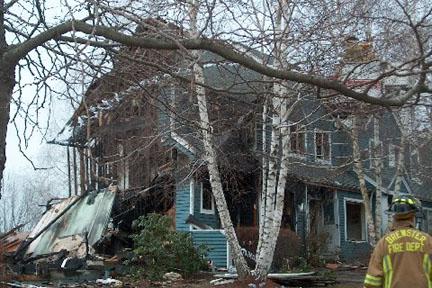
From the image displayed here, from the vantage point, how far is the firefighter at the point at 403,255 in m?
4.67

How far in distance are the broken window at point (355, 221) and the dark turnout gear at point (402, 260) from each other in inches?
909

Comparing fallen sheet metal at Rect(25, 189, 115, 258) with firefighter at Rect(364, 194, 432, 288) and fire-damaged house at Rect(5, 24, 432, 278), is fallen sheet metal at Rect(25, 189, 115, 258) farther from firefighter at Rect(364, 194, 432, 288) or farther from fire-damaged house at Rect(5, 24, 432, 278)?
firefighter at Rect(364, 194, 432, 288)

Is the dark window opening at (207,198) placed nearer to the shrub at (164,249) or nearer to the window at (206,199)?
the window at (206,199)

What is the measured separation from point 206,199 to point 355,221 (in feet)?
32.7

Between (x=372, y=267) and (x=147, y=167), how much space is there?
1630 centimetres

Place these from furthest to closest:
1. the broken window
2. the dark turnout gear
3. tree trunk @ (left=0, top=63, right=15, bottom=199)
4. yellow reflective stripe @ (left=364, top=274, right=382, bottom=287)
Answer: the broken window
tree trunk @ (left=0, top=63, right=15, bottom=199)
yellow reflective stripe @ (left=364, top=274, right=382, bottom=287)
the dark turnout gear

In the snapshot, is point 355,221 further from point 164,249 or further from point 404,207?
point 404,207

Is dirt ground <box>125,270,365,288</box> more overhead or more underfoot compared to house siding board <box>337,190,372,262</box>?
more underfoot

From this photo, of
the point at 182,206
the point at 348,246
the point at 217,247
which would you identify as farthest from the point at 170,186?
the point at 348,246

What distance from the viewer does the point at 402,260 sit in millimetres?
4715

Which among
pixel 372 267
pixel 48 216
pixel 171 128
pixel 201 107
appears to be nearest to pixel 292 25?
pixel 201 107

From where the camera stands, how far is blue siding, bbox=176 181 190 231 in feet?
68.1

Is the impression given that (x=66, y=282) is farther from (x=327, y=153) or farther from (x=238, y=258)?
(x=327, y=153)

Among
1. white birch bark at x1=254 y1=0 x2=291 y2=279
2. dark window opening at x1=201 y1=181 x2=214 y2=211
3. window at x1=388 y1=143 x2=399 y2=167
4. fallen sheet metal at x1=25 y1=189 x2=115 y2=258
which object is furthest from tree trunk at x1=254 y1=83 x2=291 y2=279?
window at x1=388 y1=143 x2=399 y2=167
